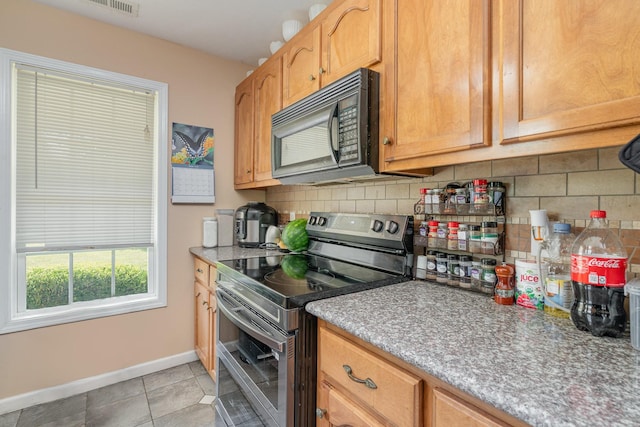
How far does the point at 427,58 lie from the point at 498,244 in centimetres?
73

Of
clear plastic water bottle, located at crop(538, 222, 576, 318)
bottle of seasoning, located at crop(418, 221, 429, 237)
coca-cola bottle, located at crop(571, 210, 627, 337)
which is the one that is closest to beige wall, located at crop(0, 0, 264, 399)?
bottle of seasoning, located at crop(418, 221, 429, 237)

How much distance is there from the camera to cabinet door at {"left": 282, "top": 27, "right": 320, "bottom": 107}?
162 centimetres

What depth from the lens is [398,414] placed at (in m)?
0.77

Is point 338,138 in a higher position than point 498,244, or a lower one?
higher

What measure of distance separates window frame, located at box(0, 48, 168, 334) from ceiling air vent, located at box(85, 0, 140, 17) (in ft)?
1.31

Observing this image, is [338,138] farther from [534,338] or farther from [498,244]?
[534,338]

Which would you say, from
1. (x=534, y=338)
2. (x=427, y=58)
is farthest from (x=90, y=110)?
(x=534, y=338)

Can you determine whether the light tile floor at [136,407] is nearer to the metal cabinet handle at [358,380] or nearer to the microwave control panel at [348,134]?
the metal cabinet handle at [358,380]

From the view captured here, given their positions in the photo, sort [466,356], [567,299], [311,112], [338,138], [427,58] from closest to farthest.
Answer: [466,356] < [567,299] < [427,58] < [338,138] < [311,112]

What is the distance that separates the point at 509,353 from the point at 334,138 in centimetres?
101

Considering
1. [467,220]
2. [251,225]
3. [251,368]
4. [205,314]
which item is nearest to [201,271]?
[205,314]

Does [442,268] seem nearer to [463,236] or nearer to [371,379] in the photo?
[463,236]

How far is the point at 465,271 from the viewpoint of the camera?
1.23 m

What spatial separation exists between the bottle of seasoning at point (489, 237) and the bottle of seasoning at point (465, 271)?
3.5 inches
